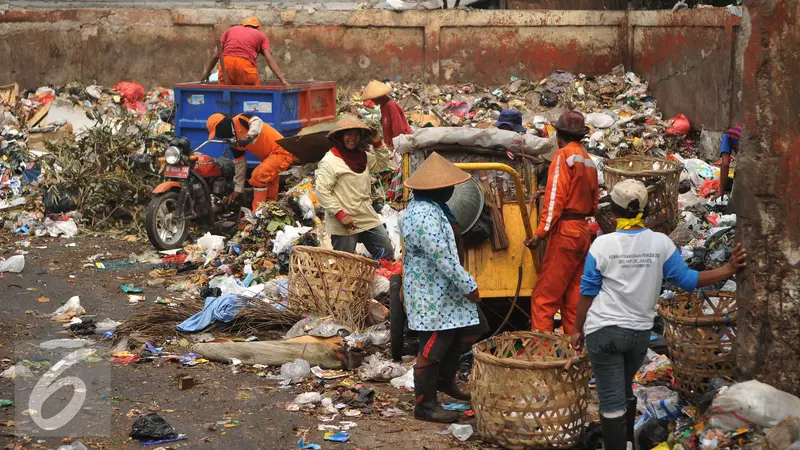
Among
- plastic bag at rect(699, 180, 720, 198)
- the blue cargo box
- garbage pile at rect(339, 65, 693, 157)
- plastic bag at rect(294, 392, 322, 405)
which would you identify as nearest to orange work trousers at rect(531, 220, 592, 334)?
plastic bag at rect(294, 392, 322, 405)

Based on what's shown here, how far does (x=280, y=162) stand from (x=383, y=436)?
505 cm

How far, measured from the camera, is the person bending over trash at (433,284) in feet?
18.0

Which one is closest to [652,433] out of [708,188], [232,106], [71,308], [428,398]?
[428,398]

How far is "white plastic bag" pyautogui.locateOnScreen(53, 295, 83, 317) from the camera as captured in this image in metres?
7.96

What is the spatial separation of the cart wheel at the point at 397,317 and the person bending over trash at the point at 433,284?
869mm

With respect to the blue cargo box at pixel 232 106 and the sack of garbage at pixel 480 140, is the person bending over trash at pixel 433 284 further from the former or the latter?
the blue cargo box at pixel 232 106

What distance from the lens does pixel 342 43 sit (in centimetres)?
1497

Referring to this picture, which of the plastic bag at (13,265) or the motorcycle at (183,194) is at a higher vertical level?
the motorcycle at (183,194)

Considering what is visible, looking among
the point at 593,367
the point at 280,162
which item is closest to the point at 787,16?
the point at 593,367

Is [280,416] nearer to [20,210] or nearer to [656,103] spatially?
[20,210]

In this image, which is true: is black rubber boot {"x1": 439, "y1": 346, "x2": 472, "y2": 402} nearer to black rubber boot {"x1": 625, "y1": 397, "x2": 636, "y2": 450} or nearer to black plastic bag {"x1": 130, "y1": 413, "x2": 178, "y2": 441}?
black rubber boot {"x1": 625, "y1": 397, "x2": 636, "y2": 450}

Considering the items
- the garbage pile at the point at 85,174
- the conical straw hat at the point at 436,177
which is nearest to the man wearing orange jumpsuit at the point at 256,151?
the garbage pile at the point at 85,174

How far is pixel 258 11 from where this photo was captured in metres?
15.2

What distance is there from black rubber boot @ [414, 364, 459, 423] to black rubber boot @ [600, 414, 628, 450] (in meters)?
1.08
